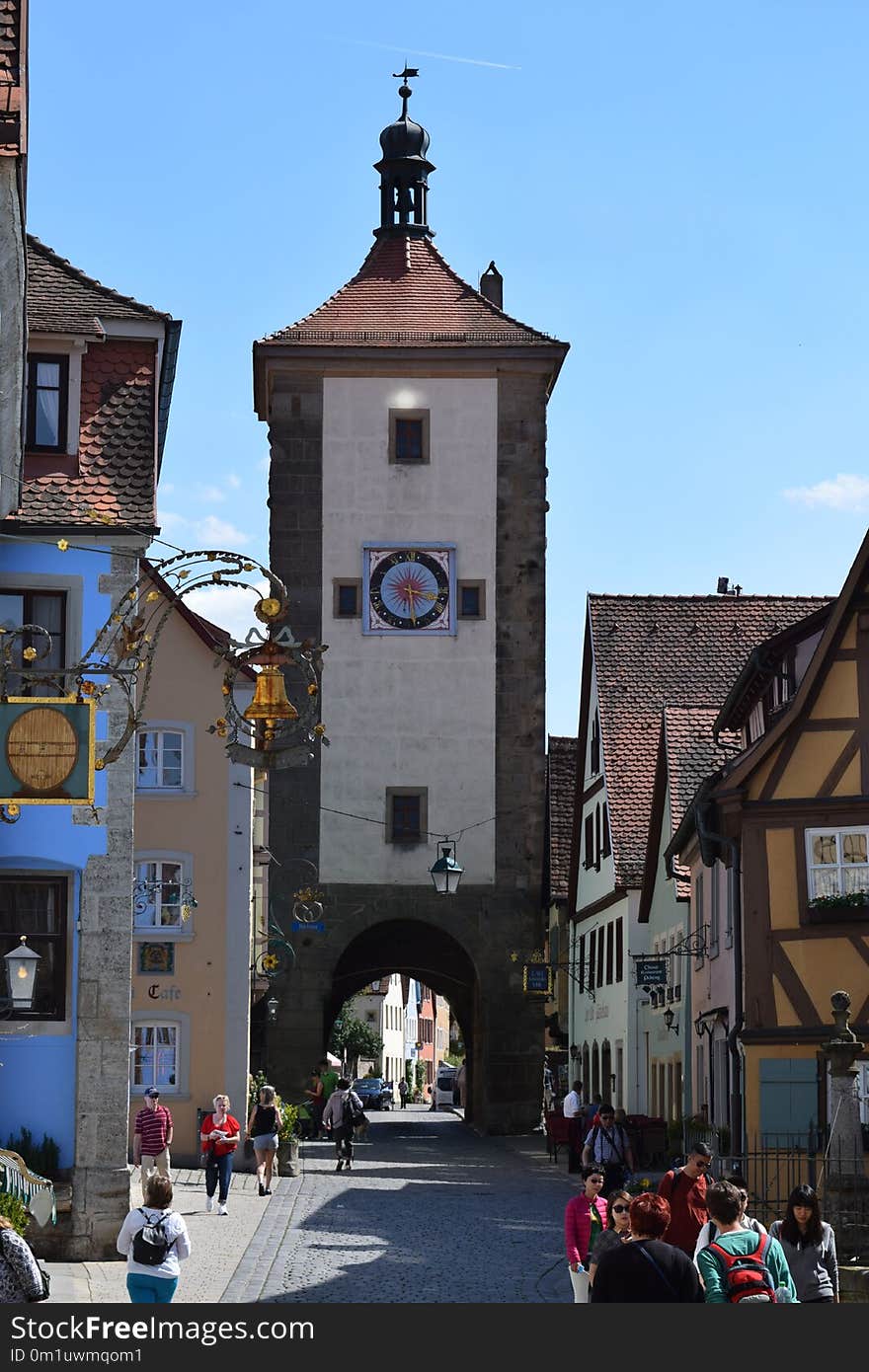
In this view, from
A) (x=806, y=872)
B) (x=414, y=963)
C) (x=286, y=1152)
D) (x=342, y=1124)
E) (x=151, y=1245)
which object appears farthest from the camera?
(x=414, y=963)

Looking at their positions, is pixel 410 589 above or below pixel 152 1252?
above

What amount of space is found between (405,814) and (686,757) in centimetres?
1181

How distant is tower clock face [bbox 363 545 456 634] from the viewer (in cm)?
4659

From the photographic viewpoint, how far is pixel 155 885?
3112 cm

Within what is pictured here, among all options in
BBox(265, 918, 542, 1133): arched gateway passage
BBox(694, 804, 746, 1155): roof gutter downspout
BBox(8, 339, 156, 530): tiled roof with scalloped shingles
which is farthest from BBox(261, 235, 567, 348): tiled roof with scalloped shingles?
BBox(8, 339, 156, 530): tiled roof with scalloped shingles

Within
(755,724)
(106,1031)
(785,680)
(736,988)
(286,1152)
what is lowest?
(286,1152)

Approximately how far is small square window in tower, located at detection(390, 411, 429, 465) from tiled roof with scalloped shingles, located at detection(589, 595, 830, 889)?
470cm

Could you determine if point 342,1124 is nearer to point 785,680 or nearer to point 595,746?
point 785,680

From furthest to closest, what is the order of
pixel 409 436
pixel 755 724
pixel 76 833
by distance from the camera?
pixel 409 436 → pixel 755 724 → pixel 76 833

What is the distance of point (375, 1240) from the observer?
21922 mm

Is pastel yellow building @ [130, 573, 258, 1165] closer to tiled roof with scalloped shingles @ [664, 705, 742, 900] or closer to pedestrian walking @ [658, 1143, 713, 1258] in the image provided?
tiled roof with scalloped shingles @ [664, 705, 742, 900]

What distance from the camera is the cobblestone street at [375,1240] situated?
57.3ft

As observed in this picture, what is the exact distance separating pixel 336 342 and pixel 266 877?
10.8 metres

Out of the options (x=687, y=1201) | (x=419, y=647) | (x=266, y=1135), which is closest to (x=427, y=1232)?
(x=266, y=1135)
